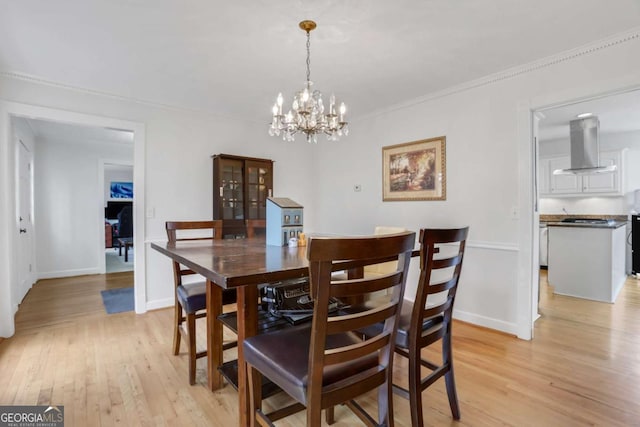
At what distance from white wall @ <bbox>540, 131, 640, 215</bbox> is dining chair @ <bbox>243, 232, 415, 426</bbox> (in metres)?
6.01

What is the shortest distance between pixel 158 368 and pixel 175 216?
189 cm

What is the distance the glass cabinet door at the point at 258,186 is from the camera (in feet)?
13.4

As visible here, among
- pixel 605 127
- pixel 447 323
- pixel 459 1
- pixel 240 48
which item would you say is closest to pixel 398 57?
pixel 459 1

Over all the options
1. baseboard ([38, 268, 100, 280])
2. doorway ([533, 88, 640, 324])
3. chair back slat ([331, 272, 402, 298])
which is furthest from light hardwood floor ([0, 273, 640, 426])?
baseboard ([38, 268, 100, 280])

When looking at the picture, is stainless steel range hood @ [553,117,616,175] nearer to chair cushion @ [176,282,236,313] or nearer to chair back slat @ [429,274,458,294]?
chair back slat @ [429,274,458,294]

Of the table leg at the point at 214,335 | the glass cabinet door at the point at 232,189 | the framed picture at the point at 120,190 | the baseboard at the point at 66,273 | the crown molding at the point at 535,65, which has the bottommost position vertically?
the baseboard at the point at 66,273

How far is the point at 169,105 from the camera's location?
362cm

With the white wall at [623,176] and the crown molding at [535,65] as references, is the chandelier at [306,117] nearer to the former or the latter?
the crown molding at [535,65]

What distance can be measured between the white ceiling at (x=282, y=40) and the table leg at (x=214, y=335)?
1.68m

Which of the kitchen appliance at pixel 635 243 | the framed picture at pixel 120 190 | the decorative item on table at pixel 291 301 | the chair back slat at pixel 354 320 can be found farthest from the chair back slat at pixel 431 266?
the framed picture at pixel 120 190

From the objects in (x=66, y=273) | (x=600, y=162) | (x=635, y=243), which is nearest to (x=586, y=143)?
(x=600, y=162)

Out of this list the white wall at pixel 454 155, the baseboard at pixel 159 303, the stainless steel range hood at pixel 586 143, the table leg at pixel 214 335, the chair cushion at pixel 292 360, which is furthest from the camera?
the stainless steel range hood at pixel 586 143

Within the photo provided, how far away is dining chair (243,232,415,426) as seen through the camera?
98 cm

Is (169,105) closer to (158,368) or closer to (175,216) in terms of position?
(175,216)
